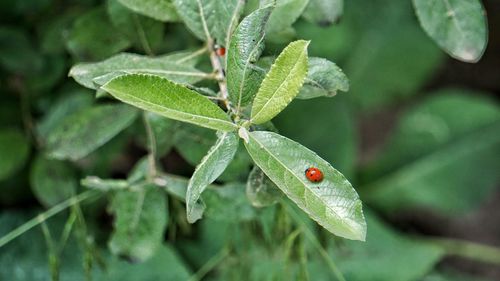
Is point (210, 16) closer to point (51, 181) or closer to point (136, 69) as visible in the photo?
point (136, 69)

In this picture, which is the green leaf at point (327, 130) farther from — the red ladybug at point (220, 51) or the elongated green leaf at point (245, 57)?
the elongated green leaf at point (245, 57)

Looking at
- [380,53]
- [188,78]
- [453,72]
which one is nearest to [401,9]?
[380,53]

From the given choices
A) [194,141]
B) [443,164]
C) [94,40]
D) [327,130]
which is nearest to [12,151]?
[94,40]

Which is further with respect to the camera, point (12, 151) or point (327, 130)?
point (327, 130)

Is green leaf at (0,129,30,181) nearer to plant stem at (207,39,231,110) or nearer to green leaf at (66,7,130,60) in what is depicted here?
green leaf at (66,7,130,60)

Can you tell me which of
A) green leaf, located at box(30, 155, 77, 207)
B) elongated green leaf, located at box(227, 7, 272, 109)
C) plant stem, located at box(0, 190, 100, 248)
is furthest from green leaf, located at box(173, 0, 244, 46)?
green leaf, located at box(30, 155, 77, 207)
